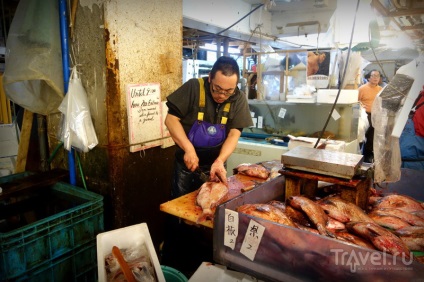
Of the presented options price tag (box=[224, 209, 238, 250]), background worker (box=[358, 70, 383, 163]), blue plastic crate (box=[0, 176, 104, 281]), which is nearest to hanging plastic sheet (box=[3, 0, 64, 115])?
blue plastic crate (box=[0, 176, 104, 281])

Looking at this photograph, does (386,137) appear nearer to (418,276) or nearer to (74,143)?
(418,276)

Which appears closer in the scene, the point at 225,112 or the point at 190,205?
the point at 190,205

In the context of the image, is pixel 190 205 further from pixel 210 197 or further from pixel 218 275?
pixel 218 275

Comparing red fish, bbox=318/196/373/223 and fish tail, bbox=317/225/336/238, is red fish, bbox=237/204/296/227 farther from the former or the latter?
red fish, bbox=318/196/373/223

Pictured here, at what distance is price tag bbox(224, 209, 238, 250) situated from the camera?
196 centimetres

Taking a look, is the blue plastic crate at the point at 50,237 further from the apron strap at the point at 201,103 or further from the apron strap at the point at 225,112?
the apron strap at the point at 225,112

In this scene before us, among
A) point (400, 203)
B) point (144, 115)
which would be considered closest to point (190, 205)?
point (144, 115)

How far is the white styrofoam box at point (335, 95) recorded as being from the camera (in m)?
5.24

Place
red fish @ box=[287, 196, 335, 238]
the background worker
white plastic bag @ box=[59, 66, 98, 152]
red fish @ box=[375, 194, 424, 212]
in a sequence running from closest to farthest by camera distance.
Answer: red fish @ box=[287, 196, 335, 238]
red fish @ box=[375, 194, 424, 212]
white plastic bag @ box=[59, 66, 98, 152]
the background worker

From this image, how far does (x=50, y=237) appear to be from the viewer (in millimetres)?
2641

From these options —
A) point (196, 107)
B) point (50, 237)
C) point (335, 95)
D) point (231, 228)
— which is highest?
point (335, 95)

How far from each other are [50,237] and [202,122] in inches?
74.0

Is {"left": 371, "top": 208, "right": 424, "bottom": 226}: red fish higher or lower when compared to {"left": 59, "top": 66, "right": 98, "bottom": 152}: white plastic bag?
lower

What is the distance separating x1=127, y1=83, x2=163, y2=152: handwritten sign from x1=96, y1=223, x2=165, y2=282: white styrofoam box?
124 cm
